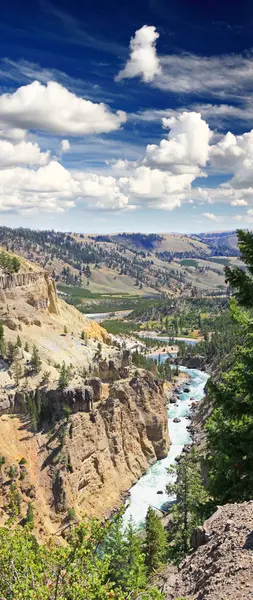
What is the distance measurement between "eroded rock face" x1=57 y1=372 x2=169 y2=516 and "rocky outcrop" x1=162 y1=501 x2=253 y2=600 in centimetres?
5291

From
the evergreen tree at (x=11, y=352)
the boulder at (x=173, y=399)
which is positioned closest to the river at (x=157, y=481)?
the boulder at (x=173, y=399)

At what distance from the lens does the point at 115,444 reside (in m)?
79.4

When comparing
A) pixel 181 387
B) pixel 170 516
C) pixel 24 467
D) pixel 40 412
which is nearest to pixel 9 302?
pixel 40 412

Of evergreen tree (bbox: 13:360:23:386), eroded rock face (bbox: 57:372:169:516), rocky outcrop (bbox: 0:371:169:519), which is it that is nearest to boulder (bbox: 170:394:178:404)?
eroded rock face (bbox: 57:372:169:516)

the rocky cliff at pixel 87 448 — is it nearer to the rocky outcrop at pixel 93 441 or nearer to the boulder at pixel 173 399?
the rocky outcrop at pixel 93 441

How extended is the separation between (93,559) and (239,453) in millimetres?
7810

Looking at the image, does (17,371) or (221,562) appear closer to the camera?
(221,562)

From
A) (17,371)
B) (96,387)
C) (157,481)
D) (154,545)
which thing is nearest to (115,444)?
(96,387)

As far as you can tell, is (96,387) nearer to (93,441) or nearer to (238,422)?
(93,441)

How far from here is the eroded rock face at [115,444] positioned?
227 ft

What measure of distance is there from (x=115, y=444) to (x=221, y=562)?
66869 millimetres

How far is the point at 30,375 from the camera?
80.2 meters

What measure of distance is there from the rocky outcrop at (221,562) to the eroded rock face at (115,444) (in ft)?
174

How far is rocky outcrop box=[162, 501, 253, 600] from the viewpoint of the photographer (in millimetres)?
13977
